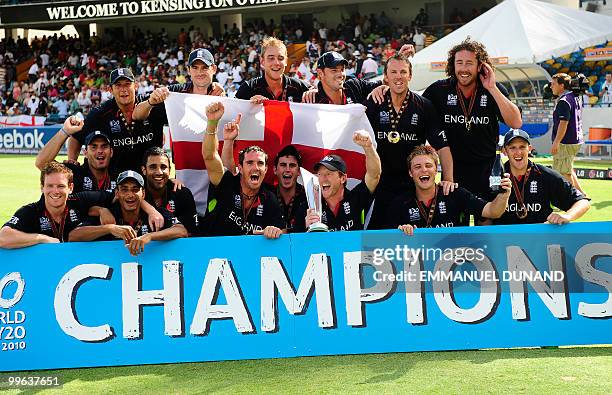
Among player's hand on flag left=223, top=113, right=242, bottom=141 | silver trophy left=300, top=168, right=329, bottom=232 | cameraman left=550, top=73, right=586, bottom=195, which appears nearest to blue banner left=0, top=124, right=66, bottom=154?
cameraman left=550, top=73, right=586, bottom=195

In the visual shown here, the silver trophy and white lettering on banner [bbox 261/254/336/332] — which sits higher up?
the silver trophy

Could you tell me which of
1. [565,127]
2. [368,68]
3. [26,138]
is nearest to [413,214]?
[565,127]

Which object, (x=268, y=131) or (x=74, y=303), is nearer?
(x=74, y=303)

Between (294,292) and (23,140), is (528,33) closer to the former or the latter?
(23,140)

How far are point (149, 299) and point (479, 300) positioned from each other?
2.31 m

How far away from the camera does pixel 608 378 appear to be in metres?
4.87

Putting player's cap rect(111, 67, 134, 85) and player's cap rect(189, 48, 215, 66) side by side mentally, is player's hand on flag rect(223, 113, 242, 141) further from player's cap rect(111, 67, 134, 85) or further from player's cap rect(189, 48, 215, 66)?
player's cap rect(111, 67, 134, 85)

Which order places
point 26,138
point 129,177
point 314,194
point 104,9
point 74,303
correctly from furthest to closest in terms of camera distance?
1. point 104,9
2. point 26,138
3. point 314,194
4. point 129,177
5. point 74,303

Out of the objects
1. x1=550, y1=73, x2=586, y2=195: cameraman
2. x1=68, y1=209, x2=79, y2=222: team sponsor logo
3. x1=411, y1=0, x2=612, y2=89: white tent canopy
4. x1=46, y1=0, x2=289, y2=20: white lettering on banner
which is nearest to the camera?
x1=68, y1=209, x2=79, y2=222: team sponsor logo

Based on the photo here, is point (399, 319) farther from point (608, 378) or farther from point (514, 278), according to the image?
point (608, 378)

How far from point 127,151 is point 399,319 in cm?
293

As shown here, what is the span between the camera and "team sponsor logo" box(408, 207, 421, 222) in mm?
6254

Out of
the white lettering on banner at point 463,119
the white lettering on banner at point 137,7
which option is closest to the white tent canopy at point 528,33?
the white lettering on banner at point 137,7

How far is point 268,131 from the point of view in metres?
7.48
